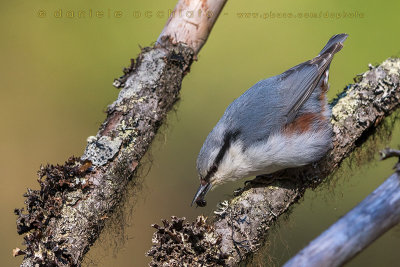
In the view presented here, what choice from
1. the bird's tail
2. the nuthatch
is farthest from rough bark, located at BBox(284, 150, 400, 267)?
the bird's tail

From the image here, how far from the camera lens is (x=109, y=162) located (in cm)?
190

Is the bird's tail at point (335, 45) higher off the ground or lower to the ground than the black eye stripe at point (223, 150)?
higher

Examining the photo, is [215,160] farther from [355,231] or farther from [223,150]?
[355,231]

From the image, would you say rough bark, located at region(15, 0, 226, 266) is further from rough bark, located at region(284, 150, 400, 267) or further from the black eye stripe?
rough bark, located at region(284, 150, 400, 267)

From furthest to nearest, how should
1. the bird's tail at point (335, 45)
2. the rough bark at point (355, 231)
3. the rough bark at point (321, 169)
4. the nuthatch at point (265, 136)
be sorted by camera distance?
1. the bird's tail at point (335, 45)
2. the nuthatch at point (265, 136)
3. the rough bark at point (321, 169)
4. the rough bark at point (355, 231)

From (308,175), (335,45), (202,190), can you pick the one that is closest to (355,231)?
(308,175)

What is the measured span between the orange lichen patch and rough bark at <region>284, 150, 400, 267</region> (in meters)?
0.88

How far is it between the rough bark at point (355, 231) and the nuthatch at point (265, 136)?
78 cm

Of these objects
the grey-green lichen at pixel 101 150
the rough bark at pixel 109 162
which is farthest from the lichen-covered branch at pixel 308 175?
the grey-green lichen at pixel 101 150

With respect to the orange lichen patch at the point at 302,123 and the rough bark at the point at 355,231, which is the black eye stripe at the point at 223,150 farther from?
the rough bark at the point at 355,231

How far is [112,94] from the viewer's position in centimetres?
304

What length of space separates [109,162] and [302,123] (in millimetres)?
925

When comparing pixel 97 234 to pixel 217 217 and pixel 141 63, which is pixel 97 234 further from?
pixel 141 63

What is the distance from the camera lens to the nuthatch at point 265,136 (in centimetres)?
210
